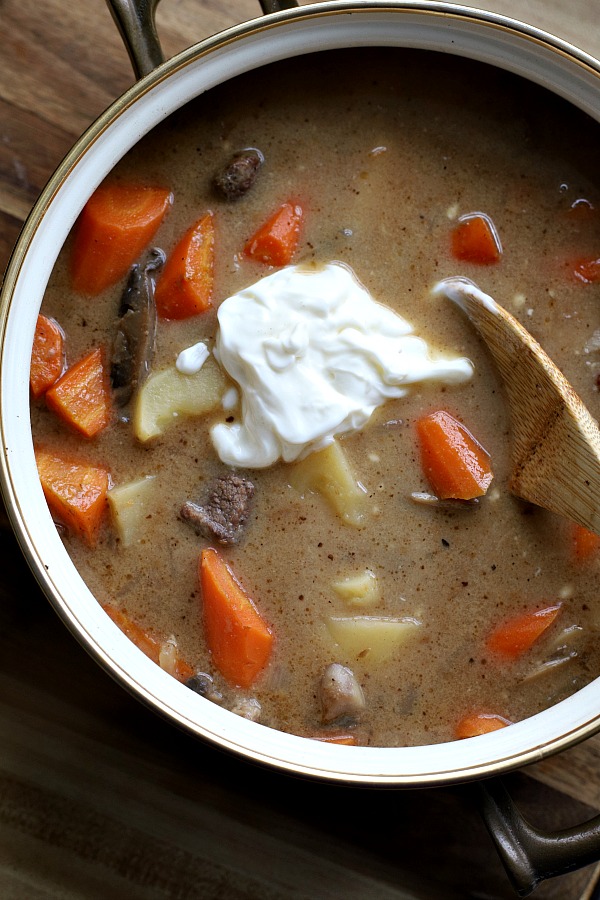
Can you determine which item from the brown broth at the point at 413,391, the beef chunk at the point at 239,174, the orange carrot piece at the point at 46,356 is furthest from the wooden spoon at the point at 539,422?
the orange carrot piece at the point at 46,356

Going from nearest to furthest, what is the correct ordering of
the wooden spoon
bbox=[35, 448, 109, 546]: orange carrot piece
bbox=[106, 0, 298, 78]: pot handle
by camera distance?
bbox=[106, 0, 298, 78]: pot handle, the wooden spoon, bbox=[35, 448, 109, 546]: orange carrot piece

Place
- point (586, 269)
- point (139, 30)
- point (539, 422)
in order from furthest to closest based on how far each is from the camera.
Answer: point (586, 269)
point (539, 422)
point (139, 30)

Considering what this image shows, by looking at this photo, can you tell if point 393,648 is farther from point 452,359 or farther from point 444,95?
point 444,95

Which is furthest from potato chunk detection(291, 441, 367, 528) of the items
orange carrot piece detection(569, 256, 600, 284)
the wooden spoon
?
orange carrot piece detection(569, 256, 600, 284)

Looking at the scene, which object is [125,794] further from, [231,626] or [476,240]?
[476,240]

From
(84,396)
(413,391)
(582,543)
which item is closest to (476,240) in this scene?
(413,391)

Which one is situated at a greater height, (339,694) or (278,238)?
(278,238)

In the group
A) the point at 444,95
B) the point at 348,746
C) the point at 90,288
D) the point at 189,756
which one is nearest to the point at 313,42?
the point at 444,95

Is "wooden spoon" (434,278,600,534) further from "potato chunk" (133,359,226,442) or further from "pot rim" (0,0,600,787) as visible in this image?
"potato chunk" (133,359,226,442)
